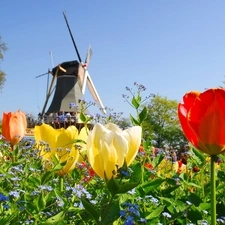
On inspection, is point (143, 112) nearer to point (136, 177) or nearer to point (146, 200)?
point (146, 200)

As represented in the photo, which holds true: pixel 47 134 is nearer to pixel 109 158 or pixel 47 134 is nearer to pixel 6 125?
pixel 6 125

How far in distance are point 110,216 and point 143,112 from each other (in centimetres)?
76

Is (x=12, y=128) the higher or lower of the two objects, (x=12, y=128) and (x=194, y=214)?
the higher

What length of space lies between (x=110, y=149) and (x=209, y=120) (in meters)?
0.25

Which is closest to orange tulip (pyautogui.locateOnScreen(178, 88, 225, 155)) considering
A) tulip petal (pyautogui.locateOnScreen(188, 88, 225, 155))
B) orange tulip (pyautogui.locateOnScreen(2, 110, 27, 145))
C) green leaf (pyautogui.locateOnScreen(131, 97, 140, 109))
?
tulip petal (pyautogui.locateOnScreen(188, 88, 225, 155))

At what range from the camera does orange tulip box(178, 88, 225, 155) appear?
0.90 meters

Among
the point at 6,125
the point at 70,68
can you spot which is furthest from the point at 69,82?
the point at 6,125

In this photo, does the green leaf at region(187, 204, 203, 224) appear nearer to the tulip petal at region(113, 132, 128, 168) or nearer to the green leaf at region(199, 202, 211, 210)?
the green leaf at region(199, 202, 211, 210)

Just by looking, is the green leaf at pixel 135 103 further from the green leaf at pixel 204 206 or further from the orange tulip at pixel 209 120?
the orange tulip at pixel 209 120

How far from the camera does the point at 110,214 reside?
0.85 meters

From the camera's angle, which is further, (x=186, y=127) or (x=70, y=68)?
(x=70, y=68)

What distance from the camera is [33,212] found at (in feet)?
4.16

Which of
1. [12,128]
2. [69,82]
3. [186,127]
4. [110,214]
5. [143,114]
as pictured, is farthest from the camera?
[69,82]

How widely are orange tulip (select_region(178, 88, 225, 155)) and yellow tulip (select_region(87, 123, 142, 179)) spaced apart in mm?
164
